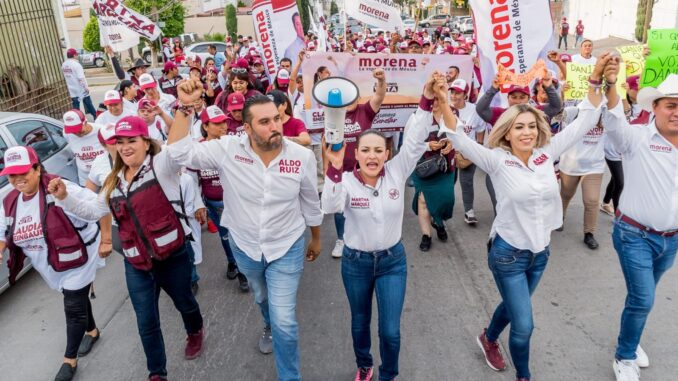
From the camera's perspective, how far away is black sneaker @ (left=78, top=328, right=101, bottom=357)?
3947 mm

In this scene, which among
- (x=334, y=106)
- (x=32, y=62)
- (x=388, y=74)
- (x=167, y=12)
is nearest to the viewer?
(x=334, y=106)

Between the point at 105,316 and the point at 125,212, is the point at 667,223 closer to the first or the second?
the point at 125,212

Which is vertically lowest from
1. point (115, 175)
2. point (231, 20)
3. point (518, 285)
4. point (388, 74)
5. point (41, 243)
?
point (518, 285)

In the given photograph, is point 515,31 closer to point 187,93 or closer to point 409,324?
point 409,324

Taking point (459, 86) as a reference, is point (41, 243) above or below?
below

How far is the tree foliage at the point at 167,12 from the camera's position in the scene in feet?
90.0

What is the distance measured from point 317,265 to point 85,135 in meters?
2.91

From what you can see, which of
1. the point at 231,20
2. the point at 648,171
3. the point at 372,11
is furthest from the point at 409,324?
the point at 231,20

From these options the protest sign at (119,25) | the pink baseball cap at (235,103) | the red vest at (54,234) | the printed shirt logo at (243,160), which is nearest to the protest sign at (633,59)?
the pink baseball cap at (235,103)

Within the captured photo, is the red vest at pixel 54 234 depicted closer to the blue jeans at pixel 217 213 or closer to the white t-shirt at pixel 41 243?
the white t-shirt at pixel 41 243

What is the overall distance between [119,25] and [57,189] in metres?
7.58

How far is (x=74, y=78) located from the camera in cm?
1161

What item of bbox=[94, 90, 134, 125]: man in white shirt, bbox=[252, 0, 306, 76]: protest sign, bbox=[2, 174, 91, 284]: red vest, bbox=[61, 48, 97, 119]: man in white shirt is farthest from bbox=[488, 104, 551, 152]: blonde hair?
bbox=[61, 48, 97, 119]: man in white shirt

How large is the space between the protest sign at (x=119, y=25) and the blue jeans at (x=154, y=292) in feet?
24.5
